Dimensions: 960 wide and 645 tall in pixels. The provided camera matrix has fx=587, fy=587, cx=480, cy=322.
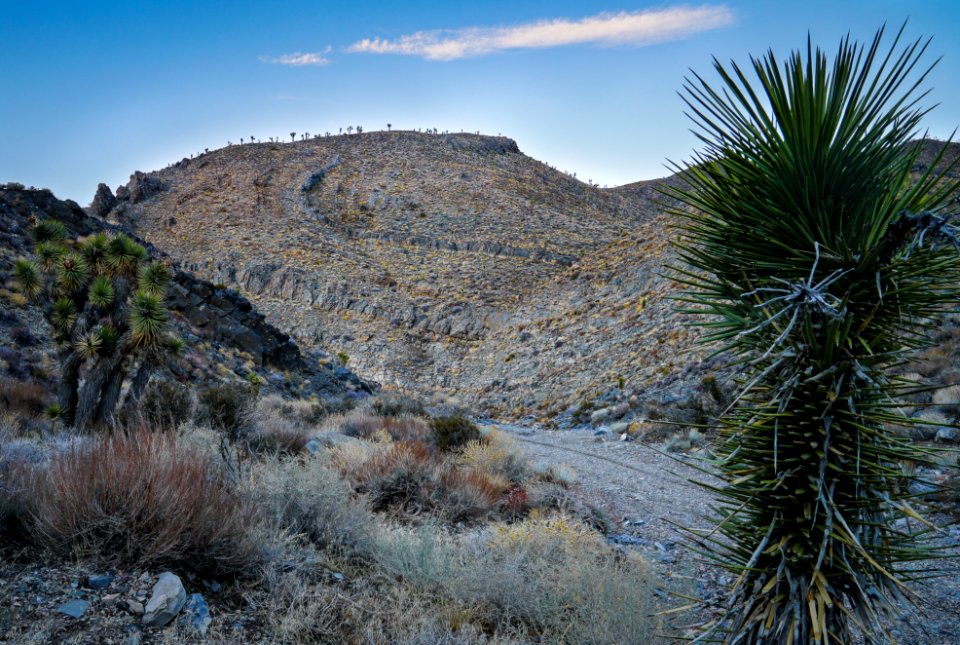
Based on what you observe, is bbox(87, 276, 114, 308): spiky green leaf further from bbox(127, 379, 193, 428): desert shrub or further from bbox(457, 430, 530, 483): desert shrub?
bbox(457, 430, 530, 483): desert shrub

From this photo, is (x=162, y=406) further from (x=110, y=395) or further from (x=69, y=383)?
(x=69, y=383)

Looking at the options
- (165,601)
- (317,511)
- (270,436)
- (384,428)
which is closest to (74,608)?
(165,601)

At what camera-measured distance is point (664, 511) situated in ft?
24.9

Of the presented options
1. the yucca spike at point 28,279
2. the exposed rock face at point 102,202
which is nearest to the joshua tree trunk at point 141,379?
the yucca spike at point 28,279

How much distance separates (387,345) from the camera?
30672 millimetres

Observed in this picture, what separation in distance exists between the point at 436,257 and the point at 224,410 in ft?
95.8

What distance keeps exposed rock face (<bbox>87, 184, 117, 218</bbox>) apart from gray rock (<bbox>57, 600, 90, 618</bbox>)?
54140mm

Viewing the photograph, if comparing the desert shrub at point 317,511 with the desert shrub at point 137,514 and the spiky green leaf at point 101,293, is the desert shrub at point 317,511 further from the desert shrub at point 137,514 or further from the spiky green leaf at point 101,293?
the spiky green leaf at point 101,293

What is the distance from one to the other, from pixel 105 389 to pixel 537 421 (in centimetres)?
1249

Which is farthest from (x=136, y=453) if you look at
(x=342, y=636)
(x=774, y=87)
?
(x=774, y=87)

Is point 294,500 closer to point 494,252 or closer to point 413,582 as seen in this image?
point 413,582

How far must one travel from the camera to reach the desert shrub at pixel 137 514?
12.2ft

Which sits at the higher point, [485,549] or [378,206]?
[378,206]

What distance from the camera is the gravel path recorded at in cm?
421
